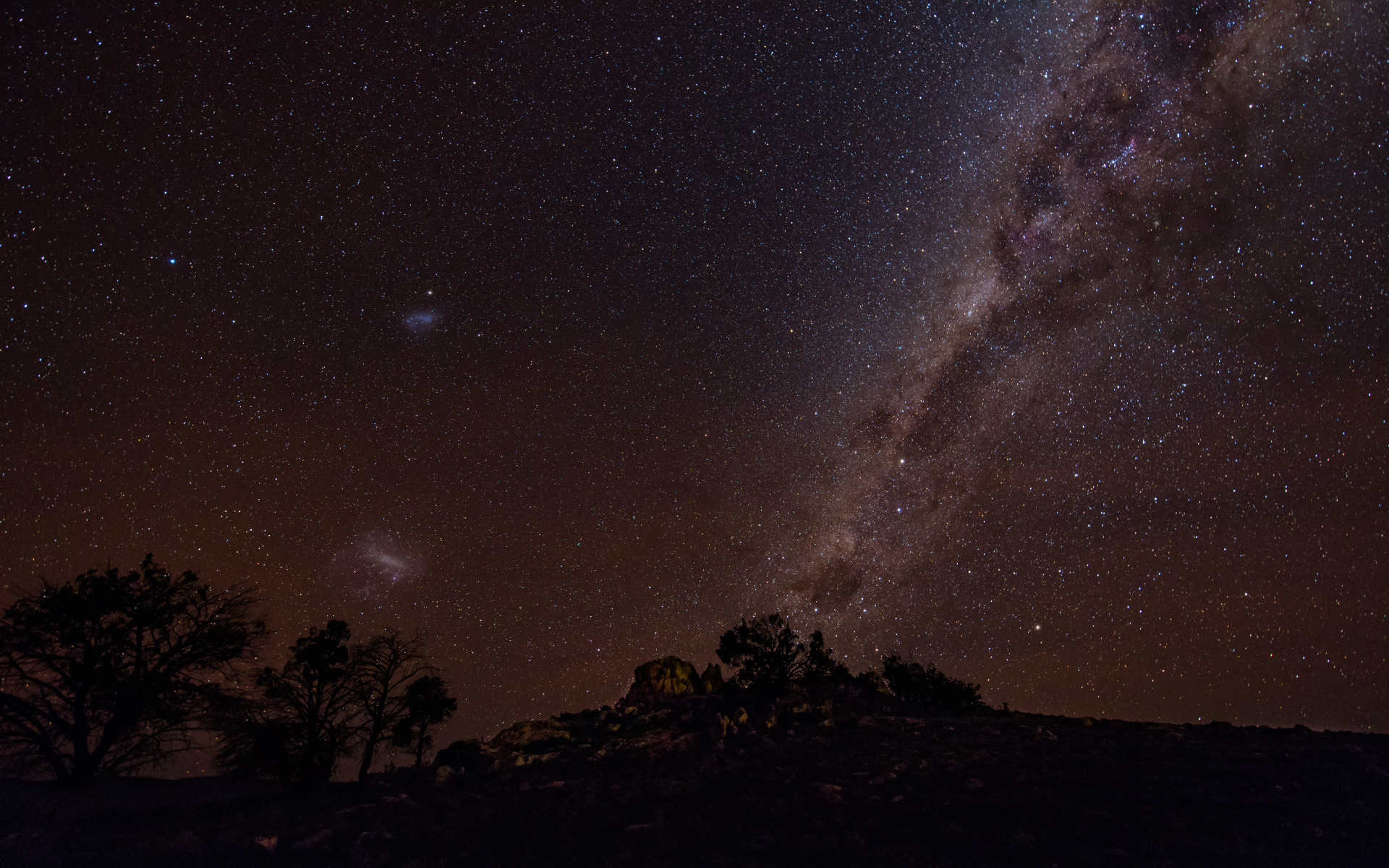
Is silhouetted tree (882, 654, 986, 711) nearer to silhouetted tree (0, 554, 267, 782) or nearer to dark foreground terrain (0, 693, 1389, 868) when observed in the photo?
dark foreground terrain (0, 693, 1389, 868)

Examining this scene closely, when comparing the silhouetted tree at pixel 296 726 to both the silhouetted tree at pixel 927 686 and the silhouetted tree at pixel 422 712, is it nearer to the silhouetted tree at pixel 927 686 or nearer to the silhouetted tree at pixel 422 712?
the silhouetted tree at pixel 422 712

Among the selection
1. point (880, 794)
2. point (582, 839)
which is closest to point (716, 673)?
point (880, 794)

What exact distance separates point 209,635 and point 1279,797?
108 feet

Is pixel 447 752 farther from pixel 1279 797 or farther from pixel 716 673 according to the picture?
pixel 1279 797

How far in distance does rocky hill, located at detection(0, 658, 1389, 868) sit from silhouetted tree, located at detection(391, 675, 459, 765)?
521 cm

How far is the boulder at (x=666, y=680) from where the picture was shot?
38.1m

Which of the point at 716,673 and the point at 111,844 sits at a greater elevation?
the point at 716,673

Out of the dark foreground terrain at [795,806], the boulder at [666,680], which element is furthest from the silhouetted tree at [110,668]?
the boulder at [666,680]

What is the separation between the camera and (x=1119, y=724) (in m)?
30.4

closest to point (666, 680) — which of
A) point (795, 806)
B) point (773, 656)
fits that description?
point (773, 656)

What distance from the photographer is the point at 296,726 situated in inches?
1141

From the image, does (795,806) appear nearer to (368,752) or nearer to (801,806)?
(801,806)

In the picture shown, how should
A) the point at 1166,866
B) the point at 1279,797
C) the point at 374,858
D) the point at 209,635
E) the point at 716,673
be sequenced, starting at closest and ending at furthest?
the point at 1166,866 → the point at 374,858 → the point at 1279,797 → the point at 209,635 → the point at 716,673

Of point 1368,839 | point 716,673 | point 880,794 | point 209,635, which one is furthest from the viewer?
point 716,673
